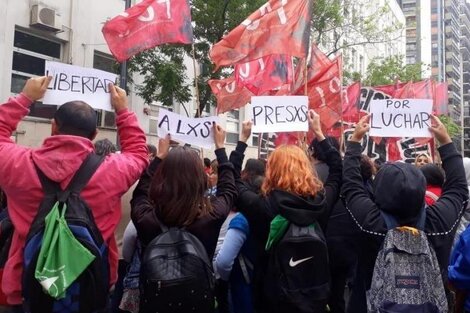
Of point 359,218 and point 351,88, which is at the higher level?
point 351,88

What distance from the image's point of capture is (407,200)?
8.73ft

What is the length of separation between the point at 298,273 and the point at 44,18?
10689 mm

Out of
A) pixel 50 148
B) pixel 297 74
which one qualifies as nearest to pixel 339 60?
pixel 297 74

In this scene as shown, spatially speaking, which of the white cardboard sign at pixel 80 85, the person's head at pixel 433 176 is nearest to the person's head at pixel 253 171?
the white cardboard sign at pixel 80 85

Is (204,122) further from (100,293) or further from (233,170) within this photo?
(100,293)

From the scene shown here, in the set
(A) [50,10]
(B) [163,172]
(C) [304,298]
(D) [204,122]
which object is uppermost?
(A) [50,10]

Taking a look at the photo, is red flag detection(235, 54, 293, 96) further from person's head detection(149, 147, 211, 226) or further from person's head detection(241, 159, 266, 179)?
person's head detection(149, 147, 211, 226)

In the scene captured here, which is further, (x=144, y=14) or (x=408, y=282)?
(x=144, y=14)

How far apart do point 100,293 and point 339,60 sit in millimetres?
6697

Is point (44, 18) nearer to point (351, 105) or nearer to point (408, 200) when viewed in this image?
point (351, 105)

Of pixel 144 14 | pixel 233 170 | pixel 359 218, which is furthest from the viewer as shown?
pixel 144 14

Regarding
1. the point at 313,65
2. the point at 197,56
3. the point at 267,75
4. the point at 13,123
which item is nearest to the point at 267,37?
the point at 267,75

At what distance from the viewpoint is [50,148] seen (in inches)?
99.6

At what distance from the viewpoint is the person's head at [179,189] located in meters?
2.63
